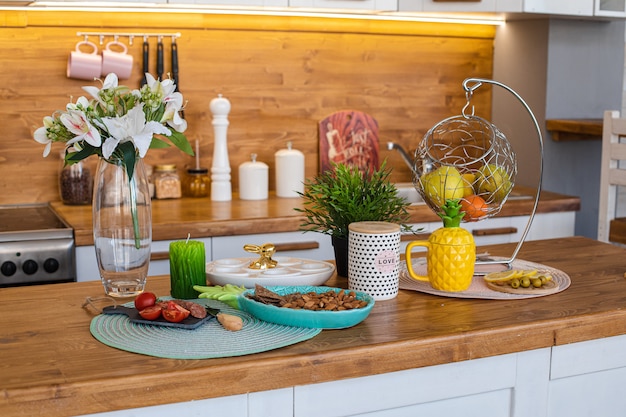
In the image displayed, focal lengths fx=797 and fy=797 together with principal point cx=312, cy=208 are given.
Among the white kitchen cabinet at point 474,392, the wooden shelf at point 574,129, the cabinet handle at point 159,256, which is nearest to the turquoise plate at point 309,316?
the white kitchen cabinet at point 474,392

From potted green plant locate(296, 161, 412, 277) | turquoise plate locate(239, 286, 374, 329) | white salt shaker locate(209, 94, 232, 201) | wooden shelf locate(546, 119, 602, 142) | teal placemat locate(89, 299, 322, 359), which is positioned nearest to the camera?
teal placemat locate(89, 299, 322, 359)

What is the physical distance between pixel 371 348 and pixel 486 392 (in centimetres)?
31

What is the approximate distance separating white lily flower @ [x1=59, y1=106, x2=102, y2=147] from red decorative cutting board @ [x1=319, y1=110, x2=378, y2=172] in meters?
2.02

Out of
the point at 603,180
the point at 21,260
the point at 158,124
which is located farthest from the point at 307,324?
the point at 603,180

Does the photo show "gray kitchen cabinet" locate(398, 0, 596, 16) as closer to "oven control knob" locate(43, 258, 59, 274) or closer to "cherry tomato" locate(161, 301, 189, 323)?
"oven control knob" locate(43, 258, 59, 274)

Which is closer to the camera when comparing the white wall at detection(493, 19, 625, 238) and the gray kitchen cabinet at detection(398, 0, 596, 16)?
the gray kitchen cabinet at detection(398, 0, 596, 16)

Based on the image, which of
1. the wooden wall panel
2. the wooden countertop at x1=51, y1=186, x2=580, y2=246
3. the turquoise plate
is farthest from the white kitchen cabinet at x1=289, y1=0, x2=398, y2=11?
the turquoise plate

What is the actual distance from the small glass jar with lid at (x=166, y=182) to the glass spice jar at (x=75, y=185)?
279mm

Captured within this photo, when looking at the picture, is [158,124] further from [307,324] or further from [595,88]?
[595,88]

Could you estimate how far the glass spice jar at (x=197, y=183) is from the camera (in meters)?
3.26

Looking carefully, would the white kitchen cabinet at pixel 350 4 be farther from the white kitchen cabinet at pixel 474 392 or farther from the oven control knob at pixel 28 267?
the white kitchen cabinet at pixel 474 392

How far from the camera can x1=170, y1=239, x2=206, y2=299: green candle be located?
5.50 ft

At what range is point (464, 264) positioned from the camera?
5.66 feet

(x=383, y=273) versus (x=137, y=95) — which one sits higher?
(x=137, y=95)
